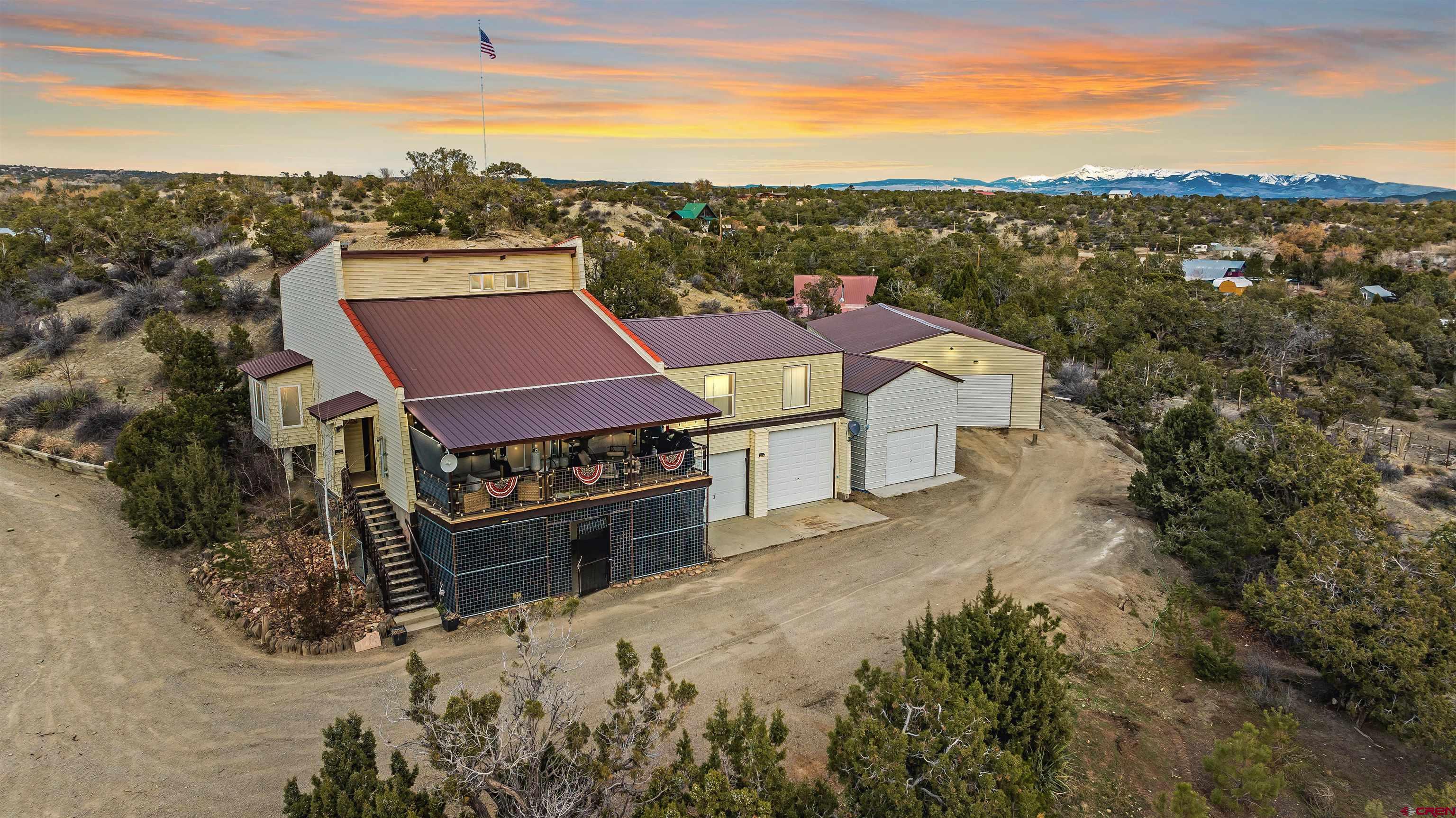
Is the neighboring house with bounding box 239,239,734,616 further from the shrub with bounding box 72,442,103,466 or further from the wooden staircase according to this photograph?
the shrub with bounding box 72,442,103,466

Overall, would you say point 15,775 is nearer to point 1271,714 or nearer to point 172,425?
point 172,425

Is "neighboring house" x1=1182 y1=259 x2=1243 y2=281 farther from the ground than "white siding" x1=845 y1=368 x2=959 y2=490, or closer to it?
farther from the ground

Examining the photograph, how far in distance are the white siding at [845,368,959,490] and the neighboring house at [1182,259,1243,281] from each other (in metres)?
48.4

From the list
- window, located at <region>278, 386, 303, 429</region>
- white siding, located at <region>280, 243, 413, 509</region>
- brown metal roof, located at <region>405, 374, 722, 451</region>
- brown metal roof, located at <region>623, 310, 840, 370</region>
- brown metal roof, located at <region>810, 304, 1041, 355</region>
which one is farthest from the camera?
brown metal roof, located at <region>810, 304, 1041, 355</region>

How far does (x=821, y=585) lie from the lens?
18000mm

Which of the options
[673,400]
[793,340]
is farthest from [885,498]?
[673,400]

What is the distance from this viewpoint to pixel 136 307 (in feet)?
107

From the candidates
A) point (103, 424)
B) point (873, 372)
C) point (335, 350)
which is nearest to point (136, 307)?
point (103, 424)

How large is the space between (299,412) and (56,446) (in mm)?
10226

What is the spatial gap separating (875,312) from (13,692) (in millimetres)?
27704

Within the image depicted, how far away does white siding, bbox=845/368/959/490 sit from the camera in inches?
943

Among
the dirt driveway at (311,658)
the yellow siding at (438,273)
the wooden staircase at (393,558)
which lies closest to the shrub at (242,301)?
the dirt driveway at (311,658)

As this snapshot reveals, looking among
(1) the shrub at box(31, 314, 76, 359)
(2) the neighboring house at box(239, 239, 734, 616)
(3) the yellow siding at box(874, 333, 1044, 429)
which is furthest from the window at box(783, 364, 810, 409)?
(1) the shrub at box(31, 314, 76, 359)

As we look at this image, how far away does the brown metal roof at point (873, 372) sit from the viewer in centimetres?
2380
